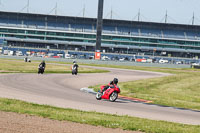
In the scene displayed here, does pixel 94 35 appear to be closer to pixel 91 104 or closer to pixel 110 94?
pixel 110 94

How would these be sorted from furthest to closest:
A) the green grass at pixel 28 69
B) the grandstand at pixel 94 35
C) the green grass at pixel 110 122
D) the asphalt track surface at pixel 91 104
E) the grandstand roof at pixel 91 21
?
1. the grandstand roof at pixel 91 21
2. the grandstand at pixel 94 35
3. the green grass at pixel 28 69
4. the asphalt track surface at pixel 91 104
5. the green grass at pixel 110 122

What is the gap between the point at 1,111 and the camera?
35.6ft

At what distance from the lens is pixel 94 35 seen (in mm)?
125438

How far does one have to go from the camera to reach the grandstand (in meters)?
125

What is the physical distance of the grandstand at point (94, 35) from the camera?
125m

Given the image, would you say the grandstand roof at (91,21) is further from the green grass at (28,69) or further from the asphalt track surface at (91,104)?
the asphalt track surface at (91,104)

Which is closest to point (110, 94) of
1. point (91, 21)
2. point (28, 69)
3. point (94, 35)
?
point (28, 69)

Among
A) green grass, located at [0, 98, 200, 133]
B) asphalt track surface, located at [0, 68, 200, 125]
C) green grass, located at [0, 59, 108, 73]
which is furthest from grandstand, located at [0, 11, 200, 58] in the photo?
green grass, located at [0, 98, 200, 133]

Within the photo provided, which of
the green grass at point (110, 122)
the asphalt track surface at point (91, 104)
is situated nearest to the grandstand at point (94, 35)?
the asphalt track surface at point (91, 104)

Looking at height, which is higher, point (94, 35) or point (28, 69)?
point (94, 35)

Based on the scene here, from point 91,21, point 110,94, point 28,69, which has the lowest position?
point 28,69

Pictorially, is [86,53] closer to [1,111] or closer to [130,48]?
[130,48]

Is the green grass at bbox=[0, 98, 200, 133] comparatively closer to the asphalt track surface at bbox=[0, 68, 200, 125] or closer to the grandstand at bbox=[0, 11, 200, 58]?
the asphalt track surface at bbox=[0, 68, 200, 125]

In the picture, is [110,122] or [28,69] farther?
[28,69]
